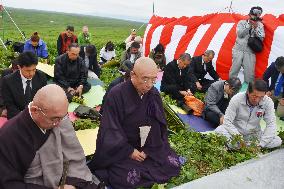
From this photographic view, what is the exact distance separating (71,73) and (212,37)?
4.74 m

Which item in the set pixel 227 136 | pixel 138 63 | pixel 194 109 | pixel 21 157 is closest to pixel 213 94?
pixel 194 109

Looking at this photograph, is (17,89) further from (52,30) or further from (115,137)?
(52,30)

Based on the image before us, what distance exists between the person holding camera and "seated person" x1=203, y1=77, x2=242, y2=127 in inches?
109

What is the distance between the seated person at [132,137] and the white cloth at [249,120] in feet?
5.00

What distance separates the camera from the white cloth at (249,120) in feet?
18.1

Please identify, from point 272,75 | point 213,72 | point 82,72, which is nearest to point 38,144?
point 82,72

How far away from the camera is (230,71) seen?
31.4ft

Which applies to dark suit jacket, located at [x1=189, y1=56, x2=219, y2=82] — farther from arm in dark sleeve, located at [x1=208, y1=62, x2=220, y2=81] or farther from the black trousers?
the black trousers

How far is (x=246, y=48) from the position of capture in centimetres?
934

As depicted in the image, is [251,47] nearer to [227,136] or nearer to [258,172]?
[227,136]

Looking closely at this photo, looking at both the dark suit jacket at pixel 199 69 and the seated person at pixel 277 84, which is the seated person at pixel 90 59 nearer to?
the dark suit jacket at pixel 199 69

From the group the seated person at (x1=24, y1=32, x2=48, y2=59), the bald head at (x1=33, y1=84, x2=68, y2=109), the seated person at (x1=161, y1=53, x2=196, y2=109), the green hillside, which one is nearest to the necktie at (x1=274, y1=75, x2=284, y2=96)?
the seated person at (x1=161, y1=53, x2=196, y2=109)

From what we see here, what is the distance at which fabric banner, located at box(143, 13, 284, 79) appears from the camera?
9.26m

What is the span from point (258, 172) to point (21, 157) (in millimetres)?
2158
